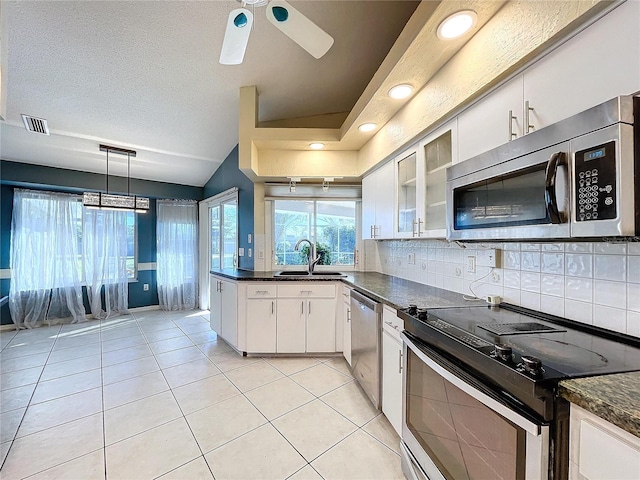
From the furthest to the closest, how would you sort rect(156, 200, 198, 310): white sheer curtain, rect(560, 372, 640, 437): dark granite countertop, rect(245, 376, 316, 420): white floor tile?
rect(156, 200, 198, 310): white sheer curtain → rect(245, 376, 316, 420): white floor tile → rect(560, 372, 640, 437): dark granite countertop

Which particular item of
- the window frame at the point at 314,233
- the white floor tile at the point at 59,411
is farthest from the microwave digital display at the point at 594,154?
the white floor tile at the point at 59,411

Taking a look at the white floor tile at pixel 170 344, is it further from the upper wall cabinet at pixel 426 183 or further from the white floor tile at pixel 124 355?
the upper wall cabinet at pixel 426 183

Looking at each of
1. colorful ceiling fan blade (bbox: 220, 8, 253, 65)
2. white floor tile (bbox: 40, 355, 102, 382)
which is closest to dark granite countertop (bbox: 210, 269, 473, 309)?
colorful ceiling fan blade (bbox: 220, 8, 253, 65)

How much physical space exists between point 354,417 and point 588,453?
157 centimetres

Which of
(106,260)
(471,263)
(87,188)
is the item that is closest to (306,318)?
(471,263)

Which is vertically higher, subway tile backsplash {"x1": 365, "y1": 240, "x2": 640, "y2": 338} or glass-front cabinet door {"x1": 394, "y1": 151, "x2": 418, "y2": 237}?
glass-front cabinet door {"x1": 394, "y1": 151, "x2": 418, "y2": 237}

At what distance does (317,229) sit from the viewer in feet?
12.1

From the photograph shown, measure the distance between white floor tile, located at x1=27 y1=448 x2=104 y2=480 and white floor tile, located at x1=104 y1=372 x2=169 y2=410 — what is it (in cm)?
58

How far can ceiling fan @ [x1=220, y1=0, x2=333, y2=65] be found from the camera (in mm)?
1310

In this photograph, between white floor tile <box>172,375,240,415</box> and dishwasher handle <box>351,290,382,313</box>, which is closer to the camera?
dishwasher handle <box>351,290,382,313</box>

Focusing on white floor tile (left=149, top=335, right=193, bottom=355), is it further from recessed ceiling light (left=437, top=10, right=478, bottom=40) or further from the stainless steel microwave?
recessed ceiling light (left=437, top=10, right=478, bottom=40)

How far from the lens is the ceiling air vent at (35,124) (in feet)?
9.63

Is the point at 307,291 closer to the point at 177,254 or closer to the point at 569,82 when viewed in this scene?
the point at 569,82

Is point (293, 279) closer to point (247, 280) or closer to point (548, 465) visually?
point (247, 280)
